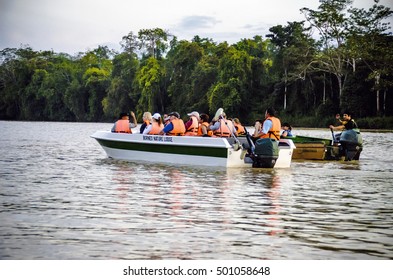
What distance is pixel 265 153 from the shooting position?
14.9 meters

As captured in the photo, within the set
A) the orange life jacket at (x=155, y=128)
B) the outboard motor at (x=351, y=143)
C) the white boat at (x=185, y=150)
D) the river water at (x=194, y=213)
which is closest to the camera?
the river water at (x=194, y=213)

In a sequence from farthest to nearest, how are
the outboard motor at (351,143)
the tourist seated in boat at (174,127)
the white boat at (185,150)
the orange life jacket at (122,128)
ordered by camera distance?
the orange life jacket at (122,128) → the outboard motor at (351,143) → the tourist seated in boat at (174,127) → the white boat at (185,150)

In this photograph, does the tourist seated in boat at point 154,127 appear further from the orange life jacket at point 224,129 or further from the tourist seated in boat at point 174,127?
the orange life jacket at point 224,129

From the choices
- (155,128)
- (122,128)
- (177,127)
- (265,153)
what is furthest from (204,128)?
(122,128)

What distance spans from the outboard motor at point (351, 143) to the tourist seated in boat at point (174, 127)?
3.99 meters

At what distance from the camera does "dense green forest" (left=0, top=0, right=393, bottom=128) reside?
41.9 m

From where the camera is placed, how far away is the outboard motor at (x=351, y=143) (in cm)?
1780

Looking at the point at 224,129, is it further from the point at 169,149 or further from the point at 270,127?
the point at 270,127

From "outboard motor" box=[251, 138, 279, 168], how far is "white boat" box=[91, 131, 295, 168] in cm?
41

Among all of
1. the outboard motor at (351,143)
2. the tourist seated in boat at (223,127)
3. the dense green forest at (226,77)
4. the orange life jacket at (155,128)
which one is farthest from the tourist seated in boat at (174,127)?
the dense green forest at (226,77)

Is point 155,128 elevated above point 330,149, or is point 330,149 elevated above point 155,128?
point 155,128

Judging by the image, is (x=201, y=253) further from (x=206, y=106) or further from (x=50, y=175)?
(x=206, y=106)

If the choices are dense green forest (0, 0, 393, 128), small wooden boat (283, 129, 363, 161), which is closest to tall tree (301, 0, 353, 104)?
dense green forest (0, 0, 393, 128)

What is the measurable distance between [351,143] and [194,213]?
9.89m
